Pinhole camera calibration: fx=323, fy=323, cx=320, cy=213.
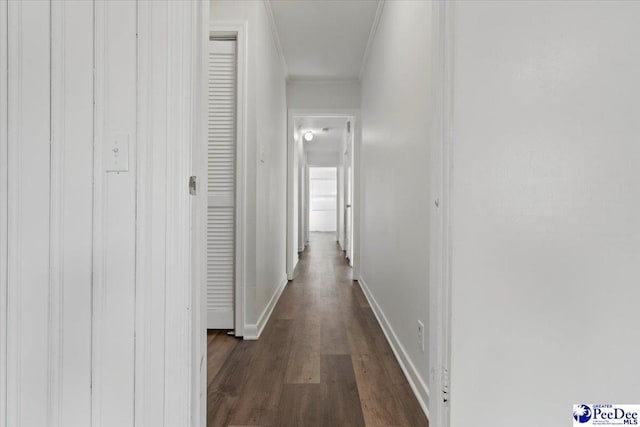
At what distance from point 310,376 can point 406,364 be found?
546 millimetres

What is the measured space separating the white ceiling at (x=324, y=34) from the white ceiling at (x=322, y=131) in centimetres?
117

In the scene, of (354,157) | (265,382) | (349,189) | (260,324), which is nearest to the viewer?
(265,382)

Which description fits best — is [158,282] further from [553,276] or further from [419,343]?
[419,343]

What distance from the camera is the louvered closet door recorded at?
8.00 feet

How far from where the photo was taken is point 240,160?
238 cm

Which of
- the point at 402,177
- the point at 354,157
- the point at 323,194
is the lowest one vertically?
the point at 402,177

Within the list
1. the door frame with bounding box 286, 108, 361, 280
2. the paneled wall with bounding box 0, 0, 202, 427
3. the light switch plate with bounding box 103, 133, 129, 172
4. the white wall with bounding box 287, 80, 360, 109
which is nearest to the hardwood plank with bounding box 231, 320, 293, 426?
the paneled wall with bounding box 0, 0, 202, 427

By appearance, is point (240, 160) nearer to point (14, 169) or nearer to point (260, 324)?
point (260, 324)

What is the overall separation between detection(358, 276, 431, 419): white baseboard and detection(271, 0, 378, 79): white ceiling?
264 centimetres

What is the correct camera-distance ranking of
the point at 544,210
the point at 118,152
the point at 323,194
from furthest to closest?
the point at 323,194
the point at 118,152
the point at 544,210

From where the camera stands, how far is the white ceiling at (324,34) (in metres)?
2.83

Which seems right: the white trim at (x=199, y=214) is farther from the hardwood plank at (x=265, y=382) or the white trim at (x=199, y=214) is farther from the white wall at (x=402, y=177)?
the white wall at (x=402, y=177)

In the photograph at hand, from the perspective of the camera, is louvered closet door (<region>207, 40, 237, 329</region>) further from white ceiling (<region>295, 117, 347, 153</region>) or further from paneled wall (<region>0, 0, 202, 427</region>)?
white ceiling (<region>295, 117, 347, 153</region>)

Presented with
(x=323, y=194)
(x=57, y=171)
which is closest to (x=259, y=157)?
(x=57, y=171)
